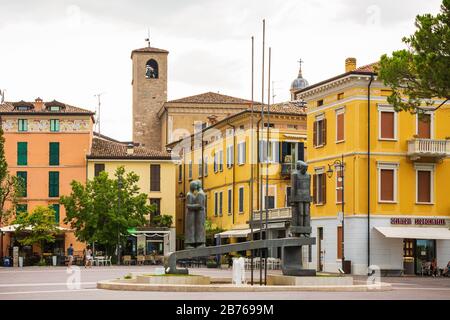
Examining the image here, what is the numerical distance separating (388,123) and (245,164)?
19.4 metres

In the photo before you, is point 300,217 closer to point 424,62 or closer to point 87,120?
point 424,62

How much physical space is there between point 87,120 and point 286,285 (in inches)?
1999

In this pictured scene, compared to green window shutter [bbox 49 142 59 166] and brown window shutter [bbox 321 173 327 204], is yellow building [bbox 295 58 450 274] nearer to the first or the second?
brown window shutter [bbox 321 173 327 204]

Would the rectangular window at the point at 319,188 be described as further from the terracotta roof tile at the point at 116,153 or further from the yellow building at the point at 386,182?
the terracotta roof tile at the point at 116,153

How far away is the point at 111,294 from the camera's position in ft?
100

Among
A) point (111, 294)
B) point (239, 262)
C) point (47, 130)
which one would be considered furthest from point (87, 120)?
point (111, 294)

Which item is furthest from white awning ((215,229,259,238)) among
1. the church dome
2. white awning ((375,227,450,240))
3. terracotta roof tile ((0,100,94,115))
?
the church dome

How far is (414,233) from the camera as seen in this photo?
55625 mm

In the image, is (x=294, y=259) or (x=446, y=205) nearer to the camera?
(x=294, y=259)

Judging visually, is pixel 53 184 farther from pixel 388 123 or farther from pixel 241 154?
pixel 388 123

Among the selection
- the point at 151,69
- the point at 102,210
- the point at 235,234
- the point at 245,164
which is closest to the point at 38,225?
the point at 102,210

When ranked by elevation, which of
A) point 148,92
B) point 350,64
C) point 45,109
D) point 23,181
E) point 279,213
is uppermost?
point 148,92

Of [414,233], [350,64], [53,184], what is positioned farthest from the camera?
[53,184]

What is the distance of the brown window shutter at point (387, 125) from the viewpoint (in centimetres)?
5653
